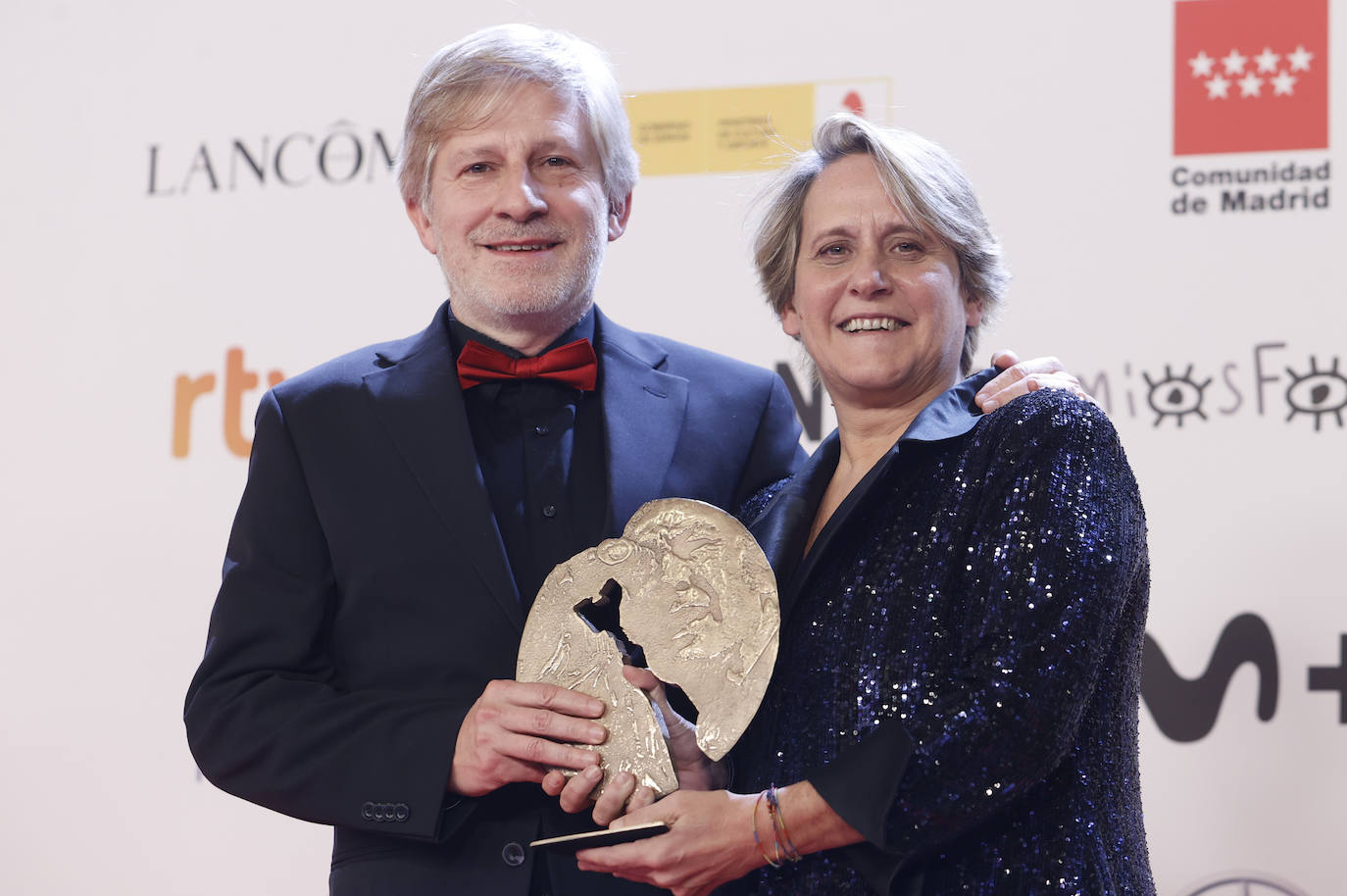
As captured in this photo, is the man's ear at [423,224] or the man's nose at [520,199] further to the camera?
the man's ear at [423,224]

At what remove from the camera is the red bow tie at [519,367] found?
2186 mm

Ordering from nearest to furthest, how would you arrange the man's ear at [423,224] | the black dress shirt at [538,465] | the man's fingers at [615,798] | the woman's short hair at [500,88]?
the man's fingers at [615,798]
the black dress shirt at [538,465]
the woman's short hair at [500,88]
the man's ear at [423,224]

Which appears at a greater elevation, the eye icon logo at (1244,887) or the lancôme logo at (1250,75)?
the lancôme logo at (1250,75)

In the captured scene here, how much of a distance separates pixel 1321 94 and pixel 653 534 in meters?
2.14

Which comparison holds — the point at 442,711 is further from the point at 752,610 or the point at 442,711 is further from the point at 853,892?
the point at 853,892

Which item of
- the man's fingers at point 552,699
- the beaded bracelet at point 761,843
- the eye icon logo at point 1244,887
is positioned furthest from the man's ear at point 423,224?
the eye icon logo at point 1244,887

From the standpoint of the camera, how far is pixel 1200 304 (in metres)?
3.14

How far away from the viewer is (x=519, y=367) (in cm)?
219

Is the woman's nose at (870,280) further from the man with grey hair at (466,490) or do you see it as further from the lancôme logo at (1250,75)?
the lancôme logo at (1250,75)

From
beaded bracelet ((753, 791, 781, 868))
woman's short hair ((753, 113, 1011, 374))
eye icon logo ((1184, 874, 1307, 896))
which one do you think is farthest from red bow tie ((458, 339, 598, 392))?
eye icon logo ((1184, 874, 1307, 896))

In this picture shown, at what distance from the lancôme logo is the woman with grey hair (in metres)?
1.39

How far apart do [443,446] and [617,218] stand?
56 centimetres

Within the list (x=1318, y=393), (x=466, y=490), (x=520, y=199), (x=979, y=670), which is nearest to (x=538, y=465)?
(x=466, y=490)

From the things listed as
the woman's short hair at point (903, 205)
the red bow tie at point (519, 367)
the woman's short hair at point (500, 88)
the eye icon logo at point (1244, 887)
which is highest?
the woman's short hair at point (500, 88)
